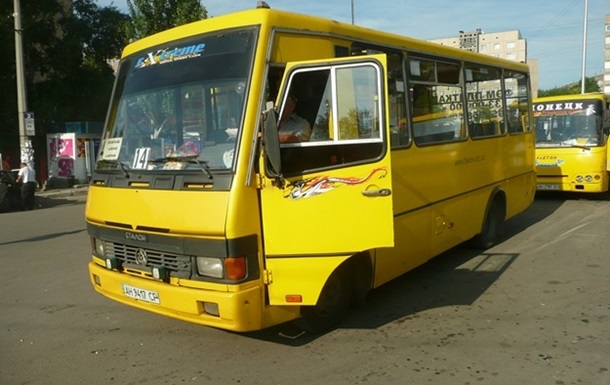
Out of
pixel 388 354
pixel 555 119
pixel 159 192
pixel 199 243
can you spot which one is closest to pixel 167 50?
pixel 159 192

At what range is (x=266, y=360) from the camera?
4.27 metres

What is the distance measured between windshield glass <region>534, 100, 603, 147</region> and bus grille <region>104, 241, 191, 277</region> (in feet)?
36.5

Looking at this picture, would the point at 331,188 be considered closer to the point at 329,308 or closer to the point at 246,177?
the point at 246,177

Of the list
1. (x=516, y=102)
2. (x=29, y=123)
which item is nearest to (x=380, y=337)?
(x=516, y=102)

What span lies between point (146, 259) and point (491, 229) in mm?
5701

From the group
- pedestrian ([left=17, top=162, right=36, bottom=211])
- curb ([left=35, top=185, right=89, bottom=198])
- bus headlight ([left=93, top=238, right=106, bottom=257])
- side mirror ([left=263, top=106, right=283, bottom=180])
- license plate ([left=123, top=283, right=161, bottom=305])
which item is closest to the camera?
side mirror ([left=263, top=106, right=283, bottom=180])

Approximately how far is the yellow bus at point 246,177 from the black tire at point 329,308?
0.01 meters

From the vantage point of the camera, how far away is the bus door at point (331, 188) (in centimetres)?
403

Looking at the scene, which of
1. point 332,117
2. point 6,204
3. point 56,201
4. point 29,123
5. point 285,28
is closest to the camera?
point 332,117

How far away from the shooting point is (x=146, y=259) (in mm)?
4383

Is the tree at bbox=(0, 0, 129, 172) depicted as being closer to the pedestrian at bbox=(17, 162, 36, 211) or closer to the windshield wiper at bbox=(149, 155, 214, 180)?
the pedestrian at bbox=(17, 162, 36, 211)

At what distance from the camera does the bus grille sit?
4.14 m

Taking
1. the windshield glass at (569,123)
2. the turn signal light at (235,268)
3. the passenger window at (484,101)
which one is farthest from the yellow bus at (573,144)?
the turn signal light at (235,268)

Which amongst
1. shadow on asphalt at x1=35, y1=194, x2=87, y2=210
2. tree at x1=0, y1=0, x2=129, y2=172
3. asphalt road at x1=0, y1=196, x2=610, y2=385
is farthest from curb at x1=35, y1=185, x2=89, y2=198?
asphalt road at x1=0, y1=196, x2=610, y2=385
